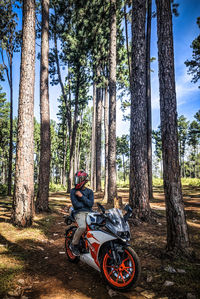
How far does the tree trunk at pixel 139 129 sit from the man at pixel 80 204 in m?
3.21

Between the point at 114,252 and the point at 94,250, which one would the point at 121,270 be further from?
the point at 94,250

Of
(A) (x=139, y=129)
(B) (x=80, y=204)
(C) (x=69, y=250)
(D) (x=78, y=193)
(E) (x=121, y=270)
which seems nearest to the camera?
(E) (x=121, y=270)

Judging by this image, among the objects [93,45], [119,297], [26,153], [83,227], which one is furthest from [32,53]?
[93,45]

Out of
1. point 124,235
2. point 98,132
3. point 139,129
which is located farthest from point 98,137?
point 124,235

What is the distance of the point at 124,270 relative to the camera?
120 inches

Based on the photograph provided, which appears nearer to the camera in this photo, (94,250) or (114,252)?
(114,252)

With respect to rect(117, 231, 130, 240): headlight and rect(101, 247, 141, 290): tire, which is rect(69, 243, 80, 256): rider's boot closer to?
rect(101, 247, 141, 290): tire

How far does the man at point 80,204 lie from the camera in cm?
377

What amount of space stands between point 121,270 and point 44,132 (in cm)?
764

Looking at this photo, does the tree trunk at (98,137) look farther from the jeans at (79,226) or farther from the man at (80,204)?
the jeans at (79,226)

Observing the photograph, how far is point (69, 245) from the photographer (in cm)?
419

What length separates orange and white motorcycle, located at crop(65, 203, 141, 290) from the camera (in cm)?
293

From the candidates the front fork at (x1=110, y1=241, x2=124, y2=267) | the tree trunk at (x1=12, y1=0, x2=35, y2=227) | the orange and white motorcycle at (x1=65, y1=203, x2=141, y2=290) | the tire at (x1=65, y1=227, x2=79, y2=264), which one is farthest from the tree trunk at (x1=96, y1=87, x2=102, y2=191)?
the front fork at (x1=110, y1=241, x2=124, y2=267)

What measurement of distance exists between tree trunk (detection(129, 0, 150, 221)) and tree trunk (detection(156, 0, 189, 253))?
245 cm
